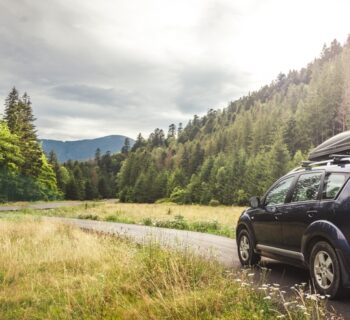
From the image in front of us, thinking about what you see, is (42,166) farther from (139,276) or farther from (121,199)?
(139,276)

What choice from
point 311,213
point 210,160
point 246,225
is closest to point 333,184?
point 311,213

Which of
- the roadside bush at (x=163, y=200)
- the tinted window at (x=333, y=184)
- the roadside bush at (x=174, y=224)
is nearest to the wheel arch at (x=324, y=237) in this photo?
the tinted window at (x=333, y=184)

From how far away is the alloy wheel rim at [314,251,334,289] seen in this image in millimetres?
6707

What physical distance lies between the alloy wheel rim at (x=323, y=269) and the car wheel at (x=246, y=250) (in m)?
2.67

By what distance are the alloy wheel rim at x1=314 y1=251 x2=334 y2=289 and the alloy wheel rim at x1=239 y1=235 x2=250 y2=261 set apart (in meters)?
2.90

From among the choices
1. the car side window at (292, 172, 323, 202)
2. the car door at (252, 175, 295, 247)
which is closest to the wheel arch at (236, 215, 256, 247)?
the car door at (252, 175, 295, 247)

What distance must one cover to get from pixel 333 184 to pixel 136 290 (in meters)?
3.39

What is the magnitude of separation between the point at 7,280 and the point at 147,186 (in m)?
97.2

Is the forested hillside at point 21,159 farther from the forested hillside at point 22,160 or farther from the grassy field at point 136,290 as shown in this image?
the grassy field at point 136,290

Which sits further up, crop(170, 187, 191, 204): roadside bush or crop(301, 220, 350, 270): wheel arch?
crop(301, 220, 350, 270): wheel arch

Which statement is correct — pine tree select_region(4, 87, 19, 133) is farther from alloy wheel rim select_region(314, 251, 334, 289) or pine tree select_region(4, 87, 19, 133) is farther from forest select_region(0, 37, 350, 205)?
alloy wheel rim select_region(314, 251, 334, 289)

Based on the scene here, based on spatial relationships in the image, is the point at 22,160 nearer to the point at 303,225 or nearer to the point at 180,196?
the point at 180,196

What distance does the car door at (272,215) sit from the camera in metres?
8.48

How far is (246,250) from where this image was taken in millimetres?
9914
